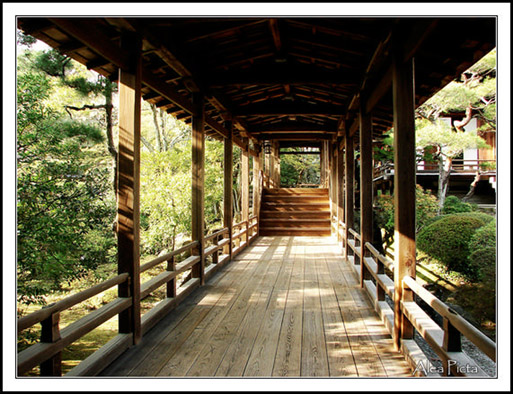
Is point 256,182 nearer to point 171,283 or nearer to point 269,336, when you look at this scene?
point 171,283

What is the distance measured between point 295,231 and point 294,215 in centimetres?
67

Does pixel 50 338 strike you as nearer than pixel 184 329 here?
Yes

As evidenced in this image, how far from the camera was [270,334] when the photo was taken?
3.41 meters

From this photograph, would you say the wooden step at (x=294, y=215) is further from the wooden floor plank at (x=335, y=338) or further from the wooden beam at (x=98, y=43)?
the wooden beam at (x=98, y=43)

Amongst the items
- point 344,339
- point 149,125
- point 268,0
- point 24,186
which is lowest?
point 344,339

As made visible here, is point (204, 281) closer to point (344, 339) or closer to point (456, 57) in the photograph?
point (344, 339)

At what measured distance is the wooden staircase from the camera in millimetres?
11484

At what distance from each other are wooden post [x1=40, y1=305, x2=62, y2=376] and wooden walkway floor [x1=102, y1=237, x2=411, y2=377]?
60 cm

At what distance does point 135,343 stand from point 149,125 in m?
18.4

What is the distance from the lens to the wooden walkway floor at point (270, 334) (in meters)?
2.71

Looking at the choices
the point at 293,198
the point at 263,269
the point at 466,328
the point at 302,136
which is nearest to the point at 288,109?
the point at 263,269

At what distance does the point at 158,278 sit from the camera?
12.2ft

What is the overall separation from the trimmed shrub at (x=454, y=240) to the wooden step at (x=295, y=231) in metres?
3.37

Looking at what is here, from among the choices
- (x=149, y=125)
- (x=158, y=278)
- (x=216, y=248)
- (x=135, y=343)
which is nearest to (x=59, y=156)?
(x=216, y=248)
